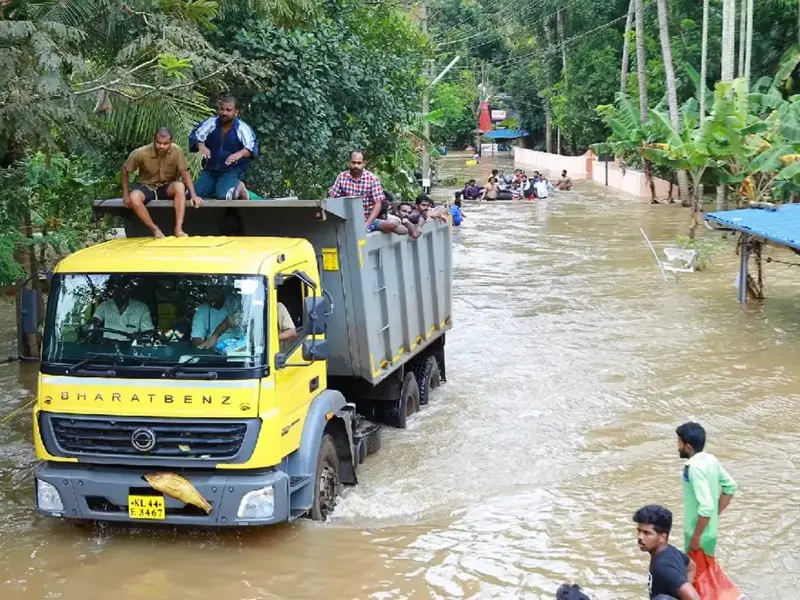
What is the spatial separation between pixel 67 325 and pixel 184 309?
0.83 meters

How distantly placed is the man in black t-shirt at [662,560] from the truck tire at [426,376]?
662 cm

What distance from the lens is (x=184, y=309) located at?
6762mm

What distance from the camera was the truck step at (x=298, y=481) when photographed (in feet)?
22.5

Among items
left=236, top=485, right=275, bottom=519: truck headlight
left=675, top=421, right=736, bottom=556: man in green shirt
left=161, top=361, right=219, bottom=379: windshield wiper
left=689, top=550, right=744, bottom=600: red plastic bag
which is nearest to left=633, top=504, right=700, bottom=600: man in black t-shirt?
left=675, top=421, right=736, bottom=556: man in green shirt

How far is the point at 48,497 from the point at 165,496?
0.87 meters

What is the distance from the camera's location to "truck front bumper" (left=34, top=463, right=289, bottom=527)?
21.4 ft

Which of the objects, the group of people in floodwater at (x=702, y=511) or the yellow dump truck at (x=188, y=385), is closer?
the group of people in floodwater at (x=702, y=511)

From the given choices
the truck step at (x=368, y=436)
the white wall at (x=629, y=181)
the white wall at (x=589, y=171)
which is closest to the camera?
the truck step at (x=368, y=436)

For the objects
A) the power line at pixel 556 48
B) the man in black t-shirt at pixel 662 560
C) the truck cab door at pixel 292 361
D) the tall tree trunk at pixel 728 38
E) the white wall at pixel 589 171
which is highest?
the power line at pixel 556 48

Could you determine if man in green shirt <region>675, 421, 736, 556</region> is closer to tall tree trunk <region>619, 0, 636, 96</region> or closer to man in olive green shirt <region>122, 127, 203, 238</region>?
man in olive green shirt <region>122, 127, 203, 238</region>

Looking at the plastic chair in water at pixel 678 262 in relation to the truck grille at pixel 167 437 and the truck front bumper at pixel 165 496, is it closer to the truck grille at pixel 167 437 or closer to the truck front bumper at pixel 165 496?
the truck front bumper at pixel 165 496

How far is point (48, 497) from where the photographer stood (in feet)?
22.1

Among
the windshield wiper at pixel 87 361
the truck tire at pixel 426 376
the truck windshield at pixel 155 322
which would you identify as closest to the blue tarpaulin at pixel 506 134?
the truck tire at pixel 426 376

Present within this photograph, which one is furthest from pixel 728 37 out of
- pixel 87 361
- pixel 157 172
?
pixel 87 361
